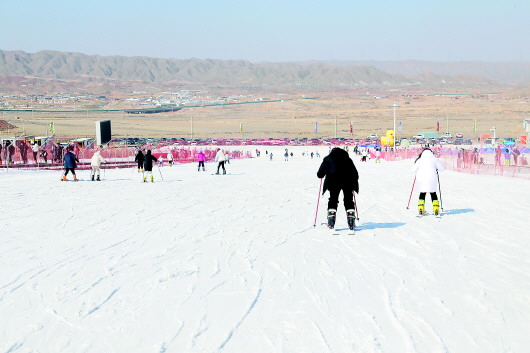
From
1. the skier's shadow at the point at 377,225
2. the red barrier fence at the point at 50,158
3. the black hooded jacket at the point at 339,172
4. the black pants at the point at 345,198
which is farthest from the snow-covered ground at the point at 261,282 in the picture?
the red barrier fence at the point at 50,158

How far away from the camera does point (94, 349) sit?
4875 mm

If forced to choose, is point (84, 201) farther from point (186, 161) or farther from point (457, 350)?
point (186, 161)

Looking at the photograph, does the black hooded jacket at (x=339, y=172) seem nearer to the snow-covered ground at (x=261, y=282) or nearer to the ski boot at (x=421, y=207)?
the snow-covered ground at (x=261, y=282)

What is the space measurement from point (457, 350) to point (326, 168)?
19.3 ft

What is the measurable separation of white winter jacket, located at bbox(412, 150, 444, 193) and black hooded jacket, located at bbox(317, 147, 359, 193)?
2.47m

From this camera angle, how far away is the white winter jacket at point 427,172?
12570mm

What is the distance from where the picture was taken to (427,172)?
12.6 m

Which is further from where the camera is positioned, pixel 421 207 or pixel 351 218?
pixel 421 207

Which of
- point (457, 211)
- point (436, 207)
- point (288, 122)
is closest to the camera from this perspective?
point (436, 207)

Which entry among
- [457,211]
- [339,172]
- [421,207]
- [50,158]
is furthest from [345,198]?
[50,158]

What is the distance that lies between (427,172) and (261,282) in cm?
638

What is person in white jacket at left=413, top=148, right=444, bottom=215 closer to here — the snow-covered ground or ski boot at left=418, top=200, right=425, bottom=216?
ski boot at left=418, top=200, right=425, bottom=216

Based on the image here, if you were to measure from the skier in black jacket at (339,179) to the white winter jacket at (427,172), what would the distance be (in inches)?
97.1

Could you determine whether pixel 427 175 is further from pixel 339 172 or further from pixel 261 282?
pixel 261 282
